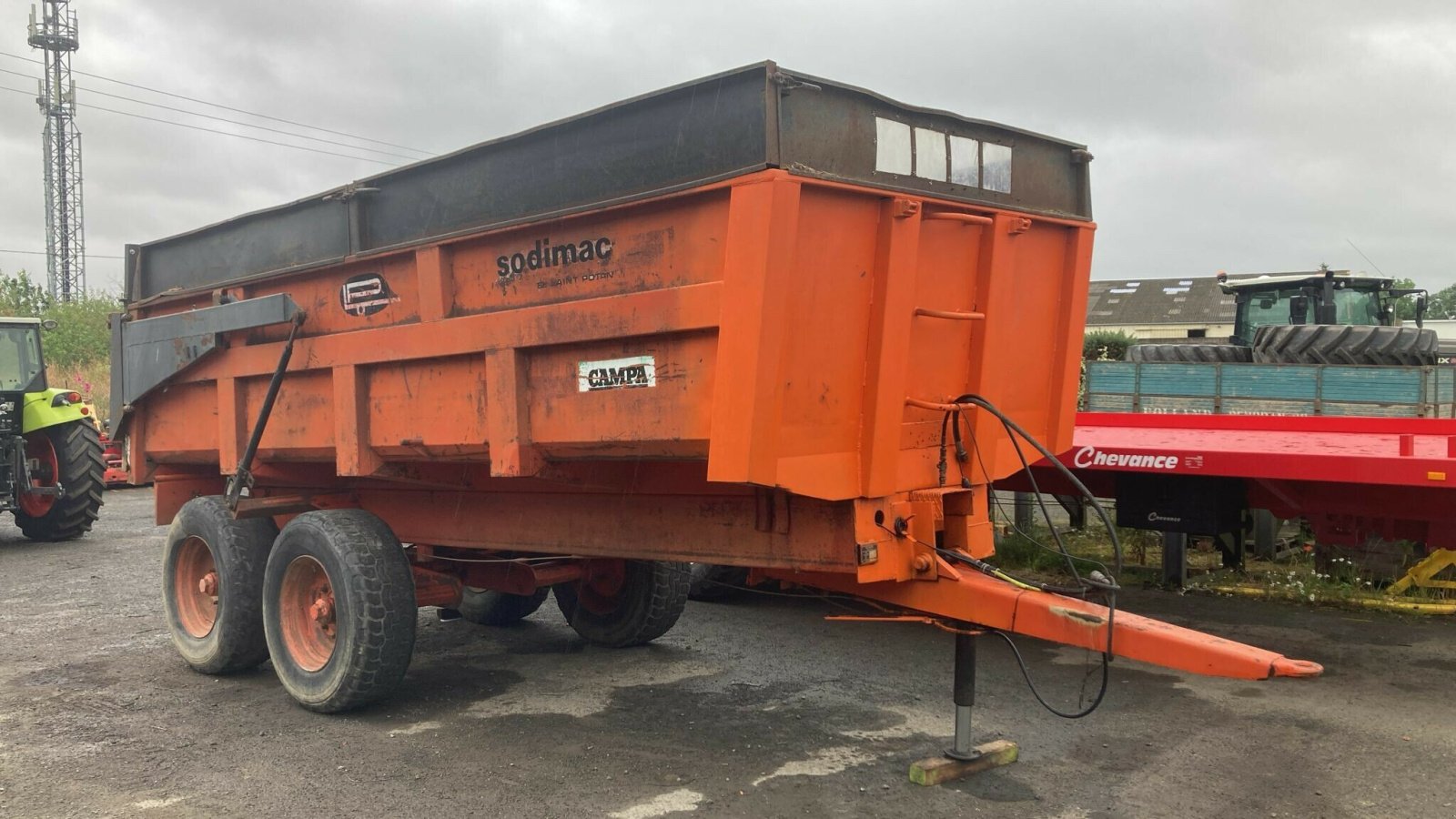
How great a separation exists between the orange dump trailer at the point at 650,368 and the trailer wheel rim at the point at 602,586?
224mm

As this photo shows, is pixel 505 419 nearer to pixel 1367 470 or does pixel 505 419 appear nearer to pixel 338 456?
pixel 338 456

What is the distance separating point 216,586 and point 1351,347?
8850mm

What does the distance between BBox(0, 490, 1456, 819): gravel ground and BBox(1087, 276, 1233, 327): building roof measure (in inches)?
1487

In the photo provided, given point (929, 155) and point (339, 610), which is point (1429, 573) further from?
point (339, 610)

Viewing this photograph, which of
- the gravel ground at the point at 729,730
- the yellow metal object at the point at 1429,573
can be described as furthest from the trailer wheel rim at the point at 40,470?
the yellow metal object at the point at 1429,573

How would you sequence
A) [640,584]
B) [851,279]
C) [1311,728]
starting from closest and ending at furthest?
[851,279], [1311,728], [640,584]

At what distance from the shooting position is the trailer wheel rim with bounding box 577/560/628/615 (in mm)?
6250

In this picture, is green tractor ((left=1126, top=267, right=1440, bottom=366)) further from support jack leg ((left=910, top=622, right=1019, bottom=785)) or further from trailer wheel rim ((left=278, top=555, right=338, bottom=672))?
trailer wheel rim ((left=278, top=555, right=338, bottom=672))

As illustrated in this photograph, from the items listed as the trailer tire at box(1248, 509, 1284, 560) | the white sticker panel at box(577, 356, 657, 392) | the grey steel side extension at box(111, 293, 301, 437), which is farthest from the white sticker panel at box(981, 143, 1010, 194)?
the trailer tire at box(1248, 509, 1284, 560)

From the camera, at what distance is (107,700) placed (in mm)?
5492

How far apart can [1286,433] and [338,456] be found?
523 cm

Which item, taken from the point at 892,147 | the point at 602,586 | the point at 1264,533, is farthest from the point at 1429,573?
the point at 892,147

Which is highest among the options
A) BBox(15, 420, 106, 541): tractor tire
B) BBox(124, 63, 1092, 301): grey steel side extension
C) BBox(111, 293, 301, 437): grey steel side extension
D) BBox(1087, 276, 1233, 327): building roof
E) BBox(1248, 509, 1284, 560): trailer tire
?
BBox(1087, 276, 1233, 327): building roof

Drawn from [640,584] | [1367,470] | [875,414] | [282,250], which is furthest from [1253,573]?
[282,250]
